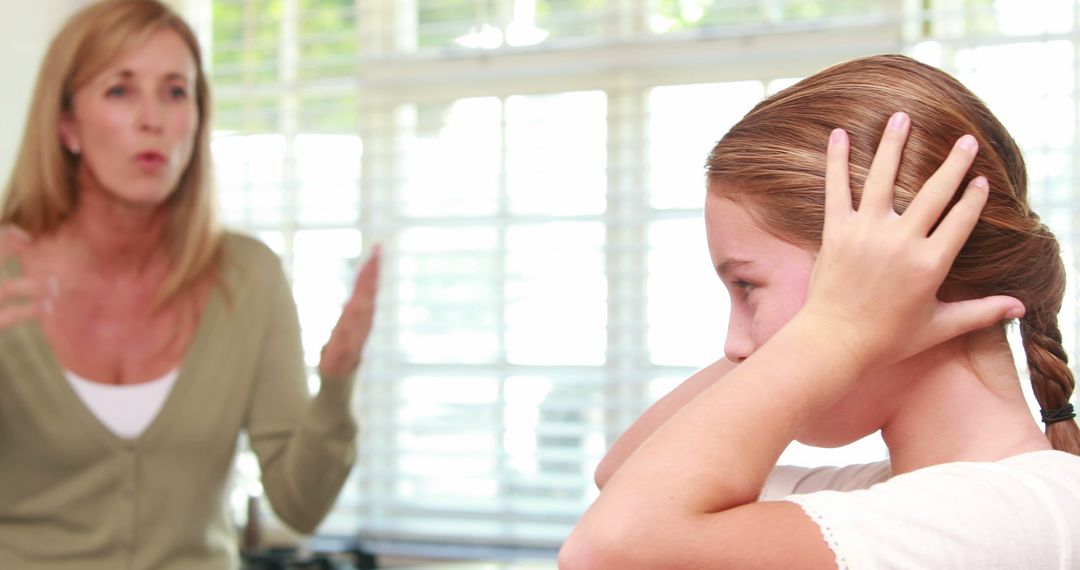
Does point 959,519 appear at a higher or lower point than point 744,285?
lower

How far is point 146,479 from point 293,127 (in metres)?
1.19

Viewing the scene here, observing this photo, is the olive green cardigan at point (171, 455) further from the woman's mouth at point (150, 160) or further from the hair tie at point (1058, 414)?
the hair tie at point (1058, 414)

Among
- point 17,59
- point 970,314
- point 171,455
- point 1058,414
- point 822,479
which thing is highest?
point 17,59

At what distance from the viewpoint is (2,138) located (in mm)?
2529

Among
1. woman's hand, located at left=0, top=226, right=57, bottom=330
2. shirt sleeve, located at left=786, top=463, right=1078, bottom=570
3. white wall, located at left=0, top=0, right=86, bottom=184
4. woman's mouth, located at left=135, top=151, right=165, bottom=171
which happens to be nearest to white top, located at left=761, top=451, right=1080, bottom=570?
shirt sleeve, located at left=786, top=463, right=1078, bottom=570

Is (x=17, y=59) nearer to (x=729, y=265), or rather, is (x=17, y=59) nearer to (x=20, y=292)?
(x=20, y=292)

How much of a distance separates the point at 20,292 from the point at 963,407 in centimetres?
124

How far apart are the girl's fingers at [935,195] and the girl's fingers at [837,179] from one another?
49mm

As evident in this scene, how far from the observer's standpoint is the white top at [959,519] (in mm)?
809

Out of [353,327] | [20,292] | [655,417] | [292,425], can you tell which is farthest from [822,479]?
[20,292]

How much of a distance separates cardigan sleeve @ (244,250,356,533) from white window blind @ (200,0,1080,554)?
0.66m

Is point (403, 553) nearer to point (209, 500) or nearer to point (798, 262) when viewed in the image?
point (209, 500)

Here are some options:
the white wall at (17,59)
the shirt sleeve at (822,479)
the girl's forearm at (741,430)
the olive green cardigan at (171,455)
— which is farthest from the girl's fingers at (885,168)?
the white wall at (17,59)

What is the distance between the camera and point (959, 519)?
82 centimetres
